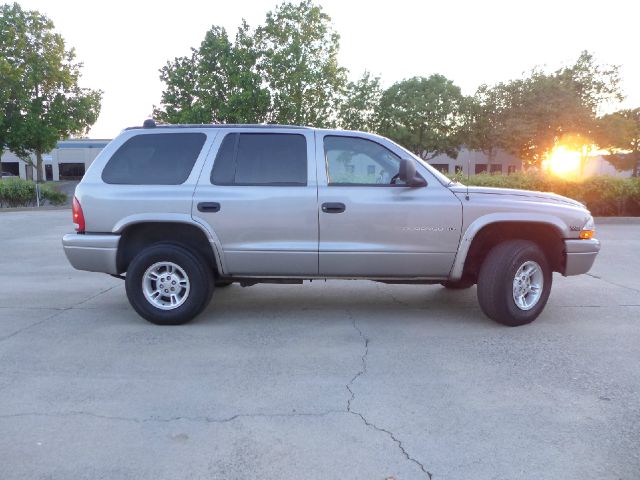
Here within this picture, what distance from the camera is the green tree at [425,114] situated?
48062 mm

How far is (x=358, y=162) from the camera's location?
17.3 ft

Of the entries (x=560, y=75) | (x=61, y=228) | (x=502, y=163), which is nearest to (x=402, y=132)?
(x=560, y=75)

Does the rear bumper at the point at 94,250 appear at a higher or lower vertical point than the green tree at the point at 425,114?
lower

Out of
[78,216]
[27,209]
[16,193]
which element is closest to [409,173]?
[78,216]

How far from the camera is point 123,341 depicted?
476cm

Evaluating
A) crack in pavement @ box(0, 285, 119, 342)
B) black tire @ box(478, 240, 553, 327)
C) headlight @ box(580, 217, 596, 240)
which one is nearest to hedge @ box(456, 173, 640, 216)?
headlight @ box(580, 217, 596, 240)

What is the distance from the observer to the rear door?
5.07 metres

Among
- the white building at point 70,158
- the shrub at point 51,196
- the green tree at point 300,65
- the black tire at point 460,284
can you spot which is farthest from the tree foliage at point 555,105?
Result: the white building at point 70,158

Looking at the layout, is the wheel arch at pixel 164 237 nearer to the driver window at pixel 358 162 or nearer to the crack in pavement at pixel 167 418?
the driver window at pixel 358 162

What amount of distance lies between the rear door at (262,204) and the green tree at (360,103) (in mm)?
34279

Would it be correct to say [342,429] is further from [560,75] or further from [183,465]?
[560,75]

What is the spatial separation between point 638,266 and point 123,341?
8.15m

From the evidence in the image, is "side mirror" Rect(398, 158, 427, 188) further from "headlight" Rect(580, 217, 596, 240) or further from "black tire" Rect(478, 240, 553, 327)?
"headlight" Rect(580, 217, 596, 240)

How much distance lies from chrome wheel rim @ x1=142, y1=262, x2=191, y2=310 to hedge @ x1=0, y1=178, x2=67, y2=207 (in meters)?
20.8
